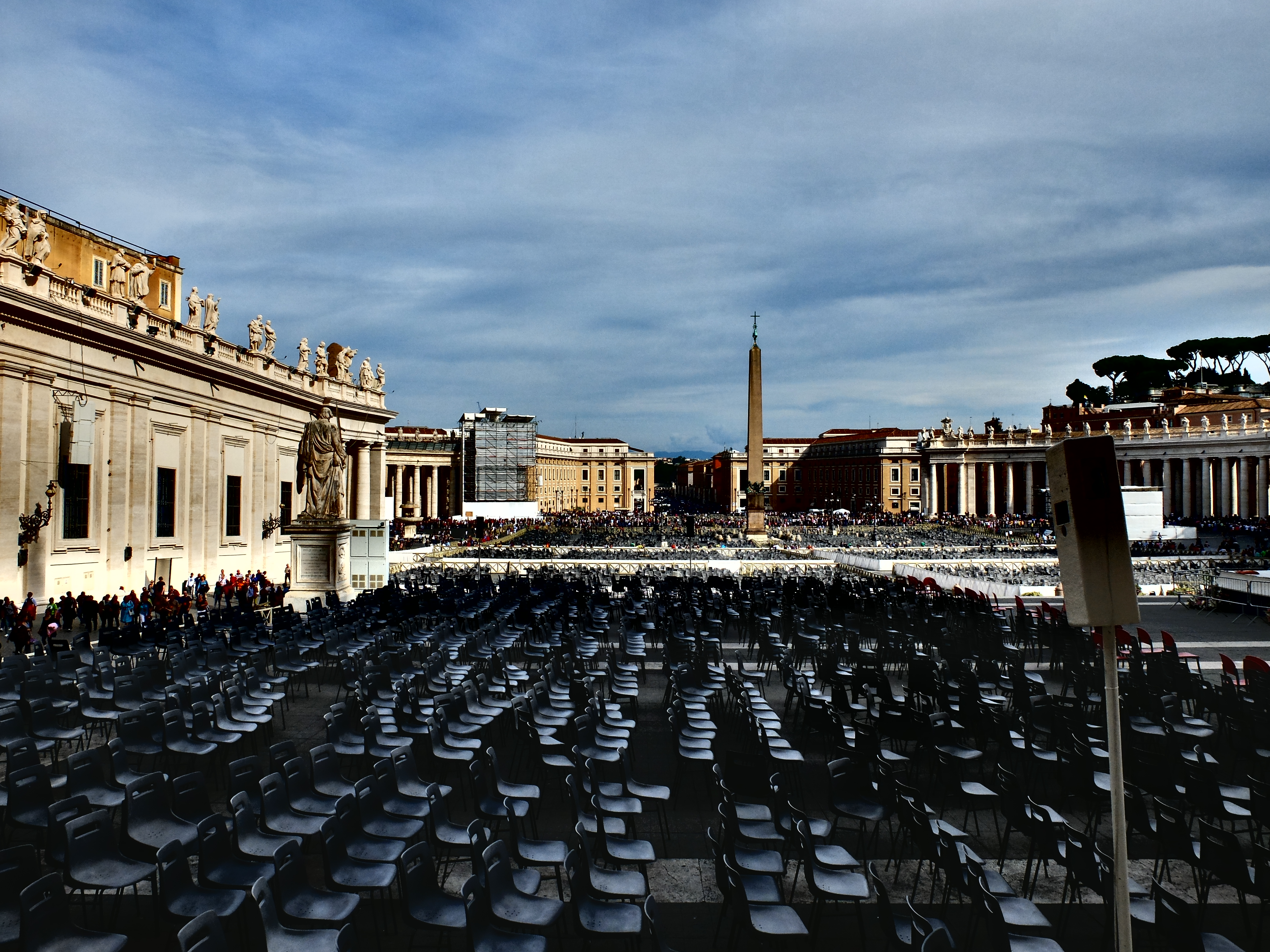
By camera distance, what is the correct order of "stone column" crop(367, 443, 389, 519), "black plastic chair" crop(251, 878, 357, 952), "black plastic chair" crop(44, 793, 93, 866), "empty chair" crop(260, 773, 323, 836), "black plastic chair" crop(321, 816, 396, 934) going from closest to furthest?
"black plastic chair" crop(251, 878, 357, 952), "black plastic chair" crop(321, 816, 396, 934), "black plastic chair" crop(44, 793, 93, 866), "empty chair" crop(260, 773, 323, 836), "stone column" crop(367, 443, 389, 519)

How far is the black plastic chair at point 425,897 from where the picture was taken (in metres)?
5.41

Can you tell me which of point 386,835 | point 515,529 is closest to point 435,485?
point 515,529

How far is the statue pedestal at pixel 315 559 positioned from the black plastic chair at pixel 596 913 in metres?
20.1

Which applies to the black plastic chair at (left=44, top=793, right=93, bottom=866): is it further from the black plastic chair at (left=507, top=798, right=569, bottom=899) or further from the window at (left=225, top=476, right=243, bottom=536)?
the window at (left=225, top=476, right=243, bottom=536)

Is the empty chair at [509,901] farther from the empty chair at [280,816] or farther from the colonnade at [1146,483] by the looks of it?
the colonnade at [1146,483]

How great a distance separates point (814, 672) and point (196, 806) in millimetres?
11042

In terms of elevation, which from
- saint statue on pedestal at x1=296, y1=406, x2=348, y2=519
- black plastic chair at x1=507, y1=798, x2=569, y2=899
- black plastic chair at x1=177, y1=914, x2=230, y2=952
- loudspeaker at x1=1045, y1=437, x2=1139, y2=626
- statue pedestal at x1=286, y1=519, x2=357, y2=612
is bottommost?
black plastic chair at x1=507, y1=798, x2=569, y2=899

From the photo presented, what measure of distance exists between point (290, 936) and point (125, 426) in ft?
94.2

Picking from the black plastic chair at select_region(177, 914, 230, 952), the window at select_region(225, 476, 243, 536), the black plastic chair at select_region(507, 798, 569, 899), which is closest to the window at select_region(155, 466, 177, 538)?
the window at select_region(225, 476, 243, 536)

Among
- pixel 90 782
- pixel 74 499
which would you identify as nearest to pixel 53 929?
→ pixel 90 782

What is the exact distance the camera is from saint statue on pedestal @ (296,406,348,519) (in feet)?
79.4

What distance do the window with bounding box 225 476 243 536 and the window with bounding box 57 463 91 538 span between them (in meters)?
9.22

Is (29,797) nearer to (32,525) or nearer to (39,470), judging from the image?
(32,525)

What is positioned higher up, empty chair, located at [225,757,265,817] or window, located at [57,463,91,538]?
window, located at [57,463,91,538]
